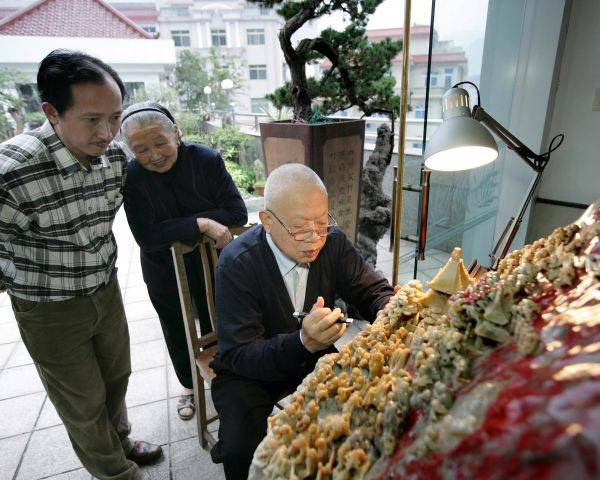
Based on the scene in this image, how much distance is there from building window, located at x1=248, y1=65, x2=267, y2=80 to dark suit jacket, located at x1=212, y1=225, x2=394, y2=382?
76.8ft

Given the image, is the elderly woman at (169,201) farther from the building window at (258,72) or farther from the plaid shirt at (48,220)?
the building window at (258,72)

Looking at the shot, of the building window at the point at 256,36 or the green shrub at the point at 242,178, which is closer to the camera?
the green shrub at the point at 242,178

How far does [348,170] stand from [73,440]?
93.9 inches

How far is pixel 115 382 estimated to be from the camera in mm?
1811

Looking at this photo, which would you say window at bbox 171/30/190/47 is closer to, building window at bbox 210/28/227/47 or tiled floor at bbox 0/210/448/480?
building window at bbox 210/28/227/47

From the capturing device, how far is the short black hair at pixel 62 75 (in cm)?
127

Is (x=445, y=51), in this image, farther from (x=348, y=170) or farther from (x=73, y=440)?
(x=73, y=440)

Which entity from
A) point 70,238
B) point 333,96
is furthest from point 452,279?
point 333,96

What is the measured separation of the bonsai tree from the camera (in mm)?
2953

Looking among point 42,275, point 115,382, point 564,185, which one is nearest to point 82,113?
point 42,275

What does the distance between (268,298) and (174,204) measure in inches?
33.9

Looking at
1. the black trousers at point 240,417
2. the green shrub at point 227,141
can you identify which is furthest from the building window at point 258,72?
the black trousers at point 240,417

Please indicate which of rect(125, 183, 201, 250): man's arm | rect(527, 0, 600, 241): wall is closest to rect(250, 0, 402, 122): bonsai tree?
rect(527, 0, 600, 241): wall

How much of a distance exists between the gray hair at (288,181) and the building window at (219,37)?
23.7 m
